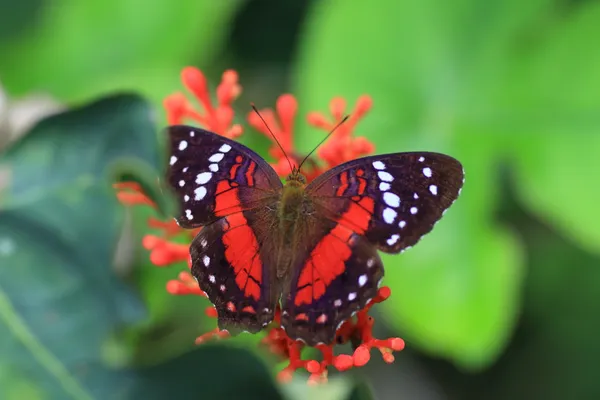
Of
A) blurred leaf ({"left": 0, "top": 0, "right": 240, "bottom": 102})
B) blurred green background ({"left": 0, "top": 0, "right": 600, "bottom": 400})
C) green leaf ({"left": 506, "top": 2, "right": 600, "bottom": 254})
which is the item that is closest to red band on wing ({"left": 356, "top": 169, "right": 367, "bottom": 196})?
blurred green background ({"left": 0, "top": 0, "right": 600, "bottom": 400})

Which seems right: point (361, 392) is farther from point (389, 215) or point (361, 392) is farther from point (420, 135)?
point (420, 135)

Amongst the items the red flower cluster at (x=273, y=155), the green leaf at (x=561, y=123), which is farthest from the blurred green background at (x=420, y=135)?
the red flower cluster at (x=273, y=155)

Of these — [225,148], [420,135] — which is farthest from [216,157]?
[420,135]

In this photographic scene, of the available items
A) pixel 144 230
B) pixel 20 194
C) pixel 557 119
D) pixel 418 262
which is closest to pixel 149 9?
pixel 144 230

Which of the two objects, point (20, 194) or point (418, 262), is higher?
point (20, 194)

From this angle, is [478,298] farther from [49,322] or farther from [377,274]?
[49,322]

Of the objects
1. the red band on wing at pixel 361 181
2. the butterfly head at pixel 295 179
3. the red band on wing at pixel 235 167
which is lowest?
the red band on wing at pixel 361 181

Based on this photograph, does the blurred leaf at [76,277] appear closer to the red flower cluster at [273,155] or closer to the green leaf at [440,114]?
the red flower cluster at [273,155]

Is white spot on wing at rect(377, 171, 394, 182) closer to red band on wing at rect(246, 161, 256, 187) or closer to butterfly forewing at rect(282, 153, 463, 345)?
butterfly forewing at rect(282, 153, 463, 345)
